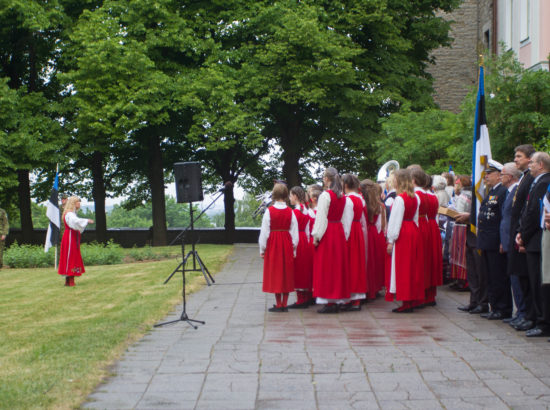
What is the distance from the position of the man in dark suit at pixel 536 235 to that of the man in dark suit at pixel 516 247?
185 millimetres

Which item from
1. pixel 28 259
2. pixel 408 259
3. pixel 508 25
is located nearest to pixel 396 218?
pixel 408 259

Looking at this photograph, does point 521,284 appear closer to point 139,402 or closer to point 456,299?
point 456,299

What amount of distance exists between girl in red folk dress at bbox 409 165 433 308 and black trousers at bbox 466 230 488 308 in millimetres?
572

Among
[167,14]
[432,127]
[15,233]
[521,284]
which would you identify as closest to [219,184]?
[15,233]

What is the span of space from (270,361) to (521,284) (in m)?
3.49

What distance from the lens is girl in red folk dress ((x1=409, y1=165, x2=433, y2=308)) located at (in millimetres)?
10617

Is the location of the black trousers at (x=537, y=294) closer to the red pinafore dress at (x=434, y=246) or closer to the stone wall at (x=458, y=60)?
the red pinafore dress at (x=434, y=246)

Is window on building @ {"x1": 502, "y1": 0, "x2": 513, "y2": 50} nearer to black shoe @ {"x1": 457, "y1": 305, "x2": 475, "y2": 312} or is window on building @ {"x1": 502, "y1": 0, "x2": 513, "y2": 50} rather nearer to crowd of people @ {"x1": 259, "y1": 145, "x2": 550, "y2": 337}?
crowd of people @ {"x1": 259, "y1": 145, "x2": 550, "y2": 337}

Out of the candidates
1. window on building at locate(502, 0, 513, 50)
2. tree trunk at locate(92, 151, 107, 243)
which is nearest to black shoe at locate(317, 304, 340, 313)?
window on building at locate(502, 0, 513, 50)

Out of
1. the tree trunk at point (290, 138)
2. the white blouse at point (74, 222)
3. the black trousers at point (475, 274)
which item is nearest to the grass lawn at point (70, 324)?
the white blouse at point (74, 222)

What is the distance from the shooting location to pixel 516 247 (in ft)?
28.5

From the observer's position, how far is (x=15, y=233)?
34562 mm

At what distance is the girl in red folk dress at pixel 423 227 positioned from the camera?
10.6 meters

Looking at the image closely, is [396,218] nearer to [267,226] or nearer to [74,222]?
[267,226]
